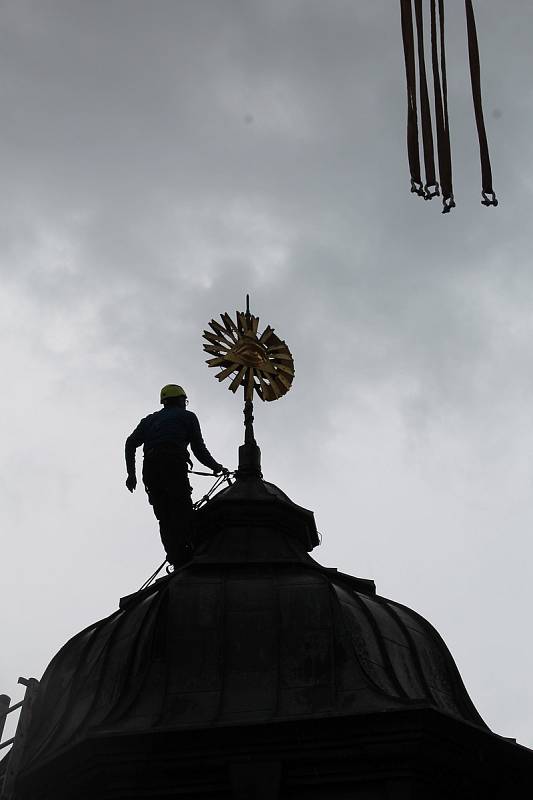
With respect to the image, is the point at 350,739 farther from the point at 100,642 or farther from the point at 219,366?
the point at 219,366

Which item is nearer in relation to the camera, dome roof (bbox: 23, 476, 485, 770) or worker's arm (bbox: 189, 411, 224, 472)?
dome roof (bbox: 23, 476, 485, 770)

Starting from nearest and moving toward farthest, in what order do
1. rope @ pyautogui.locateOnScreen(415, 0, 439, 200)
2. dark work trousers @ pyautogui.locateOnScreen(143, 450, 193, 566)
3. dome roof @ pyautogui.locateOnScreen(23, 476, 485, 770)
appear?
1. rope @ pyautogui.locateOnScreen(415, 0, 439, 200)
2. dome roof @ pyautogui.locateOnScreen(23, 476, 485, 770)
3. dark work trousers @ pyautogui.locateOnScreen(143, 450, 193, 566)

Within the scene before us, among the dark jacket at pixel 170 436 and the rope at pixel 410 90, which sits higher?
the dark jacket at pixel 170 436

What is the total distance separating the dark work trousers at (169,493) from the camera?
22500 mm

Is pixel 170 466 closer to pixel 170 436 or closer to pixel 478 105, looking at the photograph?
pixel 170 436

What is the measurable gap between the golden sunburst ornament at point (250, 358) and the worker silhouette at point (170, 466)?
1.59 metres

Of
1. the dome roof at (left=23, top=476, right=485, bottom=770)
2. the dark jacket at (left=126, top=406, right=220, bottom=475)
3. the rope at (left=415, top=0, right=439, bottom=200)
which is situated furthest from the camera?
the dark jacket at (left=126, top=406, right=220, bottom=475)

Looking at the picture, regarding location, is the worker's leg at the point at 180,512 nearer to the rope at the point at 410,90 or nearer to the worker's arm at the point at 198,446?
the worker's arm at the point at 198,446

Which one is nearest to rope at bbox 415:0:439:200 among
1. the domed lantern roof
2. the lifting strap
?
the lifting strap

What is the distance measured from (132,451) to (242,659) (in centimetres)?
431

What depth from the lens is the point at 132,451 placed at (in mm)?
Answer: 23047

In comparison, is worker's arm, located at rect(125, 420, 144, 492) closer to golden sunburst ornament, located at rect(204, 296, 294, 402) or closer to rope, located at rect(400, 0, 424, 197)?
golden sunburst ornament, located at rect(204, 296, 294, 402)

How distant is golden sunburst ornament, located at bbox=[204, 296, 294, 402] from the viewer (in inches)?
967

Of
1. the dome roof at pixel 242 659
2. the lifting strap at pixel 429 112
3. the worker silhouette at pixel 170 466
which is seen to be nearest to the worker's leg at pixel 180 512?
the worker silhouette at pixel 170 466
